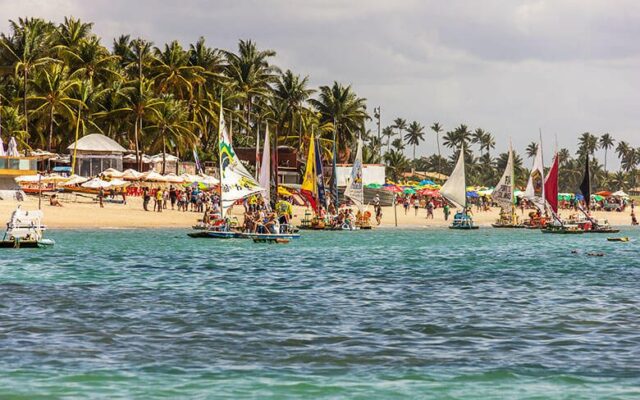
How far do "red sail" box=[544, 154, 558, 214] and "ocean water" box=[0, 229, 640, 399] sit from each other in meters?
38.1

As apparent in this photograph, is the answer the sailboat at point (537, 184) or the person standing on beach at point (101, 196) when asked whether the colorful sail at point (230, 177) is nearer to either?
the person standing on beach at point (101, 196)

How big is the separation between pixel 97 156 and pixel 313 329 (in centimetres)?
8509

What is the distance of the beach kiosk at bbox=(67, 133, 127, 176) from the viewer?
103 metres

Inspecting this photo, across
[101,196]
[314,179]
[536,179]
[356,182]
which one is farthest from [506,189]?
[101,196]

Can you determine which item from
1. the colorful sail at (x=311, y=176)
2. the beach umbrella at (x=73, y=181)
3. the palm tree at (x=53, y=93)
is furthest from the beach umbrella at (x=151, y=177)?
the colorful sail at (x=311, y=176)

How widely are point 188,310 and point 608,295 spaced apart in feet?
44.7

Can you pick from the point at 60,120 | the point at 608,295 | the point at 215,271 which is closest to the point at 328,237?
the point at 215,271

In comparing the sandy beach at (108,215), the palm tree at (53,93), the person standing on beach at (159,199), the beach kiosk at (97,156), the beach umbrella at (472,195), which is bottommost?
the sandy beach at (108,215)

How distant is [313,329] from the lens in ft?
75.9

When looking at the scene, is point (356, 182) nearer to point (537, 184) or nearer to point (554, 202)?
point (554, 202)

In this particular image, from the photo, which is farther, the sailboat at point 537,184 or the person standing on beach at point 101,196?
the sailboat at point 537,184

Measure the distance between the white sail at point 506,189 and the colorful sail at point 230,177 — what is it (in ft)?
128

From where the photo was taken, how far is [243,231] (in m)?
61.8

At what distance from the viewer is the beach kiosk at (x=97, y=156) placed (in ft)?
338
